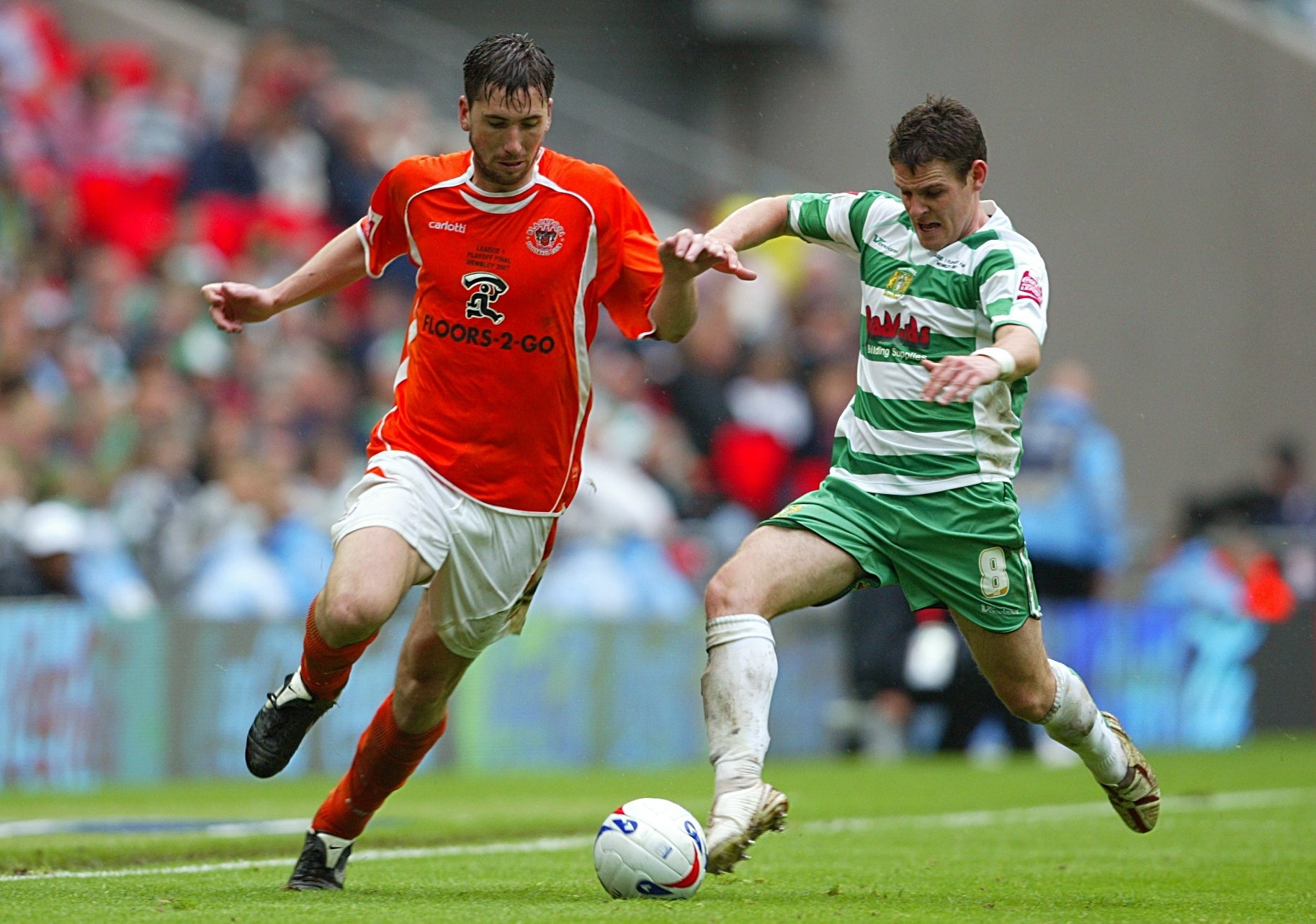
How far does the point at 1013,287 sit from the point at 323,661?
240cm

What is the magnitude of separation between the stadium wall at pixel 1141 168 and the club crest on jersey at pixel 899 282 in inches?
489

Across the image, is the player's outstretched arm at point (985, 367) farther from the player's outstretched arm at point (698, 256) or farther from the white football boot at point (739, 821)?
the white football boot at point (739, 821)

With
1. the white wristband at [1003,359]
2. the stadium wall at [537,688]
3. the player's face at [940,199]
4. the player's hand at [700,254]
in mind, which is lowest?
the stadium wall at [537,688]

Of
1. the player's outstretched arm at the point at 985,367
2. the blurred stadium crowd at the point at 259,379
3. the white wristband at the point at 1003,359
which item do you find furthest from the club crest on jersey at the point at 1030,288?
the blurred stadium crowd at the point at 259,379

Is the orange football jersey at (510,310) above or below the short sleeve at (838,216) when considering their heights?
below

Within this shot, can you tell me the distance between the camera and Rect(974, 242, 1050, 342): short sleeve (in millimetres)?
6074

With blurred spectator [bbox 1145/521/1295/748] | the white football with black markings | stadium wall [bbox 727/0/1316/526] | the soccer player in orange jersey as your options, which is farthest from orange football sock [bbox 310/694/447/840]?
stadium wall [bbox 727/0/1316/526]

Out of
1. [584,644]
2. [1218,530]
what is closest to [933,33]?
[1218,530]

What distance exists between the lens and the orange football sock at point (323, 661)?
6.06 meters

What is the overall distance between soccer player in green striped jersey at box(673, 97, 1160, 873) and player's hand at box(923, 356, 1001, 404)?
2.25 ft

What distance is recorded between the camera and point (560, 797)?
38.2 ft

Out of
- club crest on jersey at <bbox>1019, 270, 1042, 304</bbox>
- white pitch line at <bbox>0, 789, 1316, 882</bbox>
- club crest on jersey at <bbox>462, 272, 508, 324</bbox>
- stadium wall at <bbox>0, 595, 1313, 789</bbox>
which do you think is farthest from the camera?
stadium wall at <bbox>0, 595, 1313, 789</bbox>

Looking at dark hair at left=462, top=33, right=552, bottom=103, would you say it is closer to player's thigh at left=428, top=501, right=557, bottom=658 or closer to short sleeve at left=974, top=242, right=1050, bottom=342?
player's thigh at left=428, top=501, right=557, bottom=658

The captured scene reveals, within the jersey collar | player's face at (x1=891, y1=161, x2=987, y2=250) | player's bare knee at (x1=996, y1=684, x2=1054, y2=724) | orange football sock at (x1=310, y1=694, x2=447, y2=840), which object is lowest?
orange football sock at (x1=310, y1=694, x2=447, y2=840)
